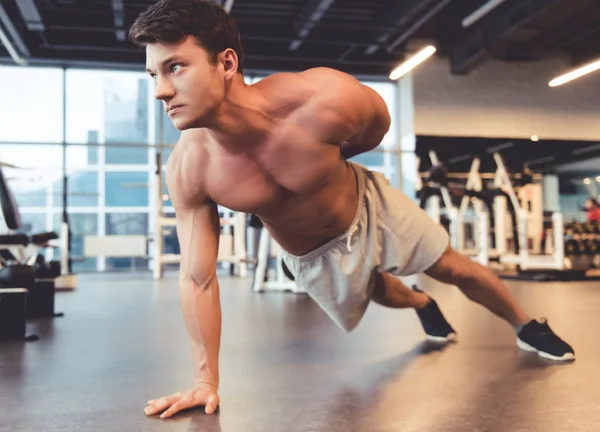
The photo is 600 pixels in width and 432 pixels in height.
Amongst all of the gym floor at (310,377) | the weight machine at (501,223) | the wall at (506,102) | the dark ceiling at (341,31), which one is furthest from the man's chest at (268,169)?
the wall at (506,102)

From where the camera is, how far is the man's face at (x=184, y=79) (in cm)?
106

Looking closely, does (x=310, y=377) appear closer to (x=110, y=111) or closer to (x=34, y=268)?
(x=34, y=268)

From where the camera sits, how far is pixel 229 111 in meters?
1.15

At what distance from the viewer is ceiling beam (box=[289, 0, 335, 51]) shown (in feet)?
20.3

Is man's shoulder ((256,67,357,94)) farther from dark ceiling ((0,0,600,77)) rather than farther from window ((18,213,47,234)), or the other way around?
window ((18,213,47,234))

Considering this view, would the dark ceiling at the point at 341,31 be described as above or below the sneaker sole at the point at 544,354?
above

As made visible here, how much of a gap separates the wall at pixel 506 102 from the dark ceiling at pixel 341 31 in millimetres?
279

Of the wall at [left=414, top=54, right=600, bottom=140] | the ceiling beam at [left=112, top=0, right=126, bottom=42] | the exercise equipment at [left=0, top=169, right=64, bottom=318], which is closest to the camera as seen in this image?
the exercise equipment at [left=0, top=169, right=64, bottom=318]

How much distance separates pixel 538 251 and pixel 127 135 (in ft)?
19.3

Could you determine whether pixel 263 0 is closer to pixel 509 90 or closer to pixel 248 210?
pixel 509 90

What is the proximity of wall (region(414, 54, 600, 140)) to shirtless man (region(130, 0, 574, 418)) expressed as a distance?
700 centimetres

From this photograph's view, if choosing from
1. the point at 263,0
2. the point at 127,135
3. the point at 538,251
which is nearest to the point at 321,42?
the point at 263,0

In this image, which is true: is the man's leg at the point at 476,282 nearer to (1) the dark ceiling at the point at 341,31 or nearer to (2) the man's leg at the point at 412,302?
(2) the man's leg at the point at 412,302

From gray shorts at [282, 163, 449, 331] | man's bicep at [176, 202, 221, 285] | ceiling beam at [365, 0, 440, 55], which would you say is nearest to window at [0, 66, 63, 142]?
ceiling beam at [365, 0, 440, 55]
